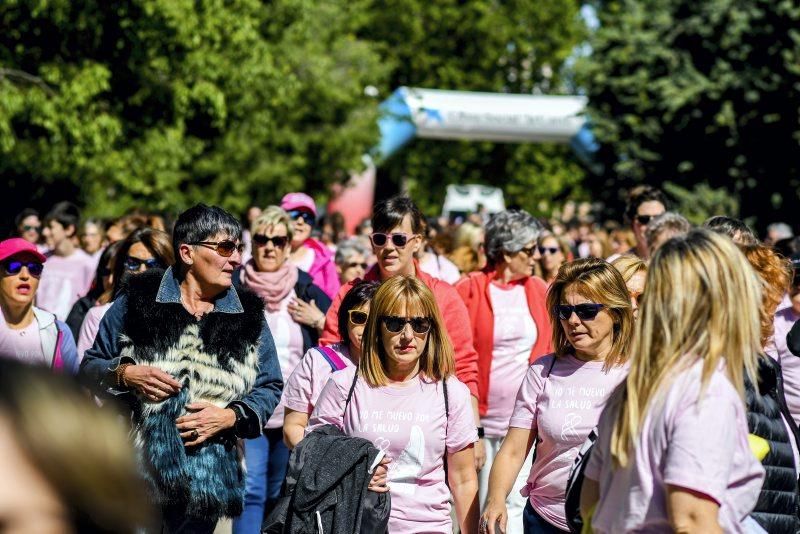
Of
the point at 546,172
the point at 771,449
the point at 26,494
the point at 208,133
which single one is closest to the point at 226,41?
the point at 208,133

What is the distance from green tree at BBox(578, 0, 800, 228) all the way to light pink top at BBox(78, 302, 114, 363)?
55.7 feet

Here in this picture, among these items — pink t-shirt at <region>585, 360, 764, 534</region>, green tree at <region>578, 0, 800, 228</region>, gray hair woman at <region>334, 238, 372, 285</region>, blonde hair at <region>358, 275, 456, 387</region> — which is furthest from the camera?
green tree at <region>578, 0, 800, 228</region>

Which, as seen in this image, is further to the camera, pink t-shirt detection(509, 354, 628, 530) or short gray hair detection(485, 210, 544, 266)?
short gray hair detection(485, 210, 544, 266)

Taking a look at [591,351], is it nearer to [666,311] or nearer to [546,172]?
[666,311]

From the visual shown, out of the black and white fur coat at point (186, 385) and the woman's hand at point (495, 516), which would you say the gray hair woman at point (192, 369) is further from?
the woman's hand at point (495, 516)

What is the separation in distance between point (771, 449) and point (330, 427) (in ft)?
6.20

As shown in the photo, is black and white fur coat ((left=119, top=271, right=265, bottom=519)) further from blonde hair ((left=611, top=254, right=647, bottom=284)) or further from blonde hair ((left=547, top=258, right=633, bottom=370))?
blonde hair ((left=611, top=254, right=647, bottom=284))

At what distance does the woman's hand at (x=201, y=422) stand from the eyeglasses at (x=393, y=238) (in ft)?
5.46

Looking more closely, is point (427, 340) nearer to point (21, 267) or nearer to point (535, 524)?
point (535, 524)

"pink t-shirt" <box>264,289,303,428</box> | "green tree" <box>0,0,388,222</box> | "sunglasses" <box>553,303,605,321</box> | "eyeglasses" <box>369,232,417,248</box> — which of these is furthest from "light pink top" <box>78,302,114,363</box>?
"green tree" <box>0,0,388,222</box>

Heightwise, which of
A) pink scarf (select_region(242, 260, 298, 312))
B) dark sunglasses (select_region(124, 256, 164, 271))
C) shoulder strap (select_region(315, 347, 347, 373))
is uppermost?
dark sunglasses (select_region(124, 256, 164, 271))

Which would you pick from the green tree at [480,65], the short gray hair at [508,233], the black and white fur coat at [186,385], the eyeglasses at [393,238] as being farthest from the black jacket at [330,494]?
the green tree at [480,65]

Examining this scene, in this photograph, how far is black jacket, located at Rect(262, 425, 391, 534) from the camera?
502cm

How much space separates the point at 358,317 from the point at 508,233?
2050 mm
